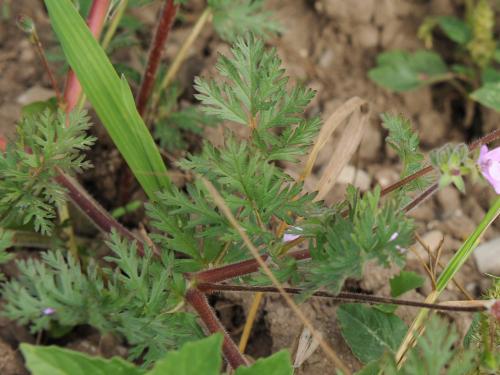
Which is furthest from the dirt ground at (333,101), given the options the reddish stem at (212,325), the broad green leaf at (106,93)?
the broad green leaf at (106,93)

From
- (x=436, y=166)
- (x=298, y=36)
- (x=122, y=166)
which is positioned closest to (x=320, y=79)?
(x=298, y=36)

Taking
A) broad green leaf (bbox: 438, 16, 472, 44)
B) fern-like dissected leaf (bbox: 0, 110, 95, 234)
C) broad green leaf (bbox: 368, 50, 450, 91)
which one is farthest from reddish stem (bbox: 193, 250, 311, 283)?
broad green leaf (bbox: 438, 16, 472, 44)

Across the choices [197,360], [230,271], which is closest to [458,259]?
[230,271]

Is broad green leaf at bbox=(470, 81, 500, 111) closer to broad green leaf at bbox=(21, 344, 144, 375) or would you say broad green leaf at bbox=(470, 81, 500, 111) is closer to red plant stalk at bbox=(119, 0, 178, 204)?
red plant stalk at bbox=(119, 0, 178, 204)

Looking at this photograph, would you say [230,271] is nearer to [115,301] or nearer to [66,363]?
[115,301]

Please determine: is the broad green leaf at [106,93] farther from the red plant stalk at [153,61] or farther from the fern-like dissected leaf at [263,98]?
the red plant stalk at [153,61]
